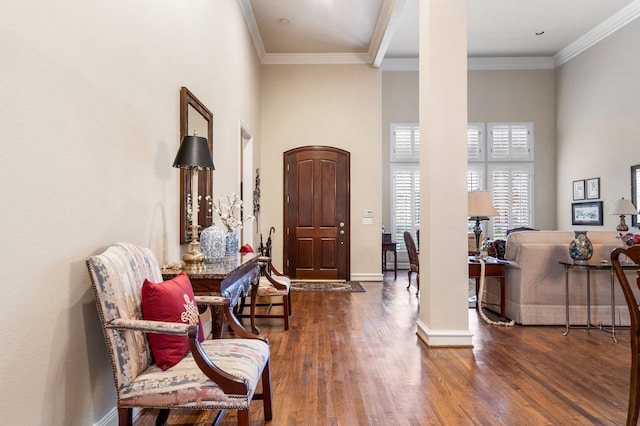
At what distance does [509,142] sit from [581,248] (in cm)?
562

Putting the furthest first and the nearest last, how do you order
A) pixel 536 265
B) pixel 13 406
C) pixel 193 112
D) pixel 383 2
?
1. pixel 383 2
2. pixel 536 265
3. pixel 193 112
4. pixel 13 406

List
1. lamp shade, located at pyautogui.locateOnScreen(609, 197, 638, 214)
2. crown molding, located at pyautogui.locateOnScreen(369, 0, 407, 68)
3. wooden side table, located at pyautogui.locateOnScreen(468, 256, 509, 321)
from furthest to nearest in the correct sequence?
lamp shade, located at pyautogui.locateOnScreen(609, 197, 638, 214) → crown molding, located at pyautogui.locateOnScreen(369, 0, 407, 68) → wooden side table, located at pyautogui.locateOnScreen(468, 256, 509, 321)

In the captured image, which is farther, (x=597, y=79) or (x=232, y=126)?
(x=597, y=79)

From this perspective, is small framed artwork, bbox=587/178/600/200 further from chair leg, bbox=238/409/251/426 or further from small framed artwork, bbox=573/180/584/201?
chair leg, bbox=238/409/251/426

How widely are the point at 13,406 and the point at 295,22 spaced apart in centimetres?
598

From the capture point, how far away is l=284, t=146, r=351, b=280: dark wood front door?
7.11 meters

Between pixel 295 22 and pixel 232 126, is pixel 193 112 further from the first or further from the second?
pixel 295 22

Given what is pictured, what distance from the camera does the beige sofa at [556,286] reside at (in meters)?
4.05

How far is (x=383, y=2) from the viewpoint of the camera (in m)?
5.39

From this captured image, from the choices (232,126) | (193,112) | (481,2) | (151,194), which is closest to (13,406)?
(151,194)

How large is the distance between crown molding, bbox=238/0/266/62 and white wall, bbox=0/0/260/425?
3.00 m

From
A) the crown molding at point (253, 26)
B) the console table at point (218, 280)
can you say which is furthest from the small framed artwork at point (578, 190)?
the console table at point (218, 280)

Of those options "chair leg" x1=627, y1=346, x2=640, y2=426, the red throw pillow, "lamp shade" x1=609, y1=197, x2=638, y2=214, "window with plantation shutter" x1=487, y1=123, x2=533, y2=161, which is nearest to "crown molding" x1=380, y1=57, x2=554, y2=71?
"window with plantation shutter" x1=487, y1=123, x2=533, y2=161

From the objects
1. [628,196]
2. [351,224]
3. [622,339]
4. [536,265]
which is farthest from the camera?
[351,224]
